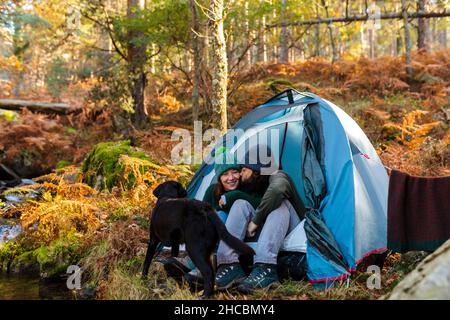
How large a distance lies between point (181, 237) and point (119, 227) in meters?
1.62

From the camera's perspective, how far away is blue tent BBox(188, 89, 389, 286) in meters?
4.09

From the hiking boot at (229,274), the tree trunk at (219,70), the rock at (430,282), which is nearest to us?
the rock at (430,282)

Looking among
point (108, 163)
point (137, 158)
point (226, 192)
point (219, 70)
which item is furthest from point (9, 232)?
point (219, 70)

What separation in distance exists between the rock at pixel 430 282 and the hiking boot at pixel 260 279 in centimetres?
139

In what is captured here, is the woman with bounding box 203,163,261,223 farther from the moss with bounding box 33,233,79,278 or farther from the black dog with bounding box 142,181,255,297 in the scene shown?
the moss with bounding box 33,233,79,278

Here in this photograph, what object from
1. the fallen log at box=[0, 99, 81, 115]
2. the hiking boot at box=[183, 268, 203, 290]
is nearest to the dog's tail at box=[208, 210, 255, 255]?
the hiking boot at box=[183, 268, 203, 290]

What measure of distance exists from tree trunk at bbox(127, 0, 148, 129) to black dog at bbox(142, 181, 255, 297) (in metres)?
6.76

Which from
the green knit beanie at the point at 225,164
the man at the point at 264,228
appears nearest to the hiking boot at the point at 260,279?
the man at the point at 264,228

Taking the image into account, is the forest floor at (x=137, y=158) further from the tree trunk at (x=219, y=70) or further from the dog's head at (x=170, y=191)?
the tree trunk at (x=219, y=70)

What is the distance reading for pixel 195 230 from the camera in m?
3.75

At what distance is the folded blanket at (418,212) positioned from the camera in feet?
12.1

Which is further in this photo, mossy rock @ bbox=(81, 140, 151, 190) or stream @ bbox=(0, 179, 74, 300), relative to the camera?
mossy rock @ bbox=(81, 140, 151, 190)

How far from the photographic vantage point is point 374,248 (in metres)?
4.30

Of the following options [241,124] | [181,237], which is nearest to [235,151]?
[241,124]
